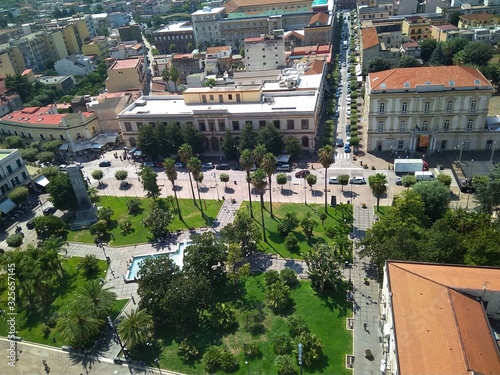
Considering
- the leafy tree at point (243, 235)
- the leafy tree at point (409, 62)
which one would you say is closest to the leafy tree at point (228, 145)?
the leafy tree at point (243, 235)

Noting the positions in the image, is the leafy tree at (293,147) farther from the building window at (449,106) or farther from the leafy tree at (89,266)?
the leafy tree at (89,266)

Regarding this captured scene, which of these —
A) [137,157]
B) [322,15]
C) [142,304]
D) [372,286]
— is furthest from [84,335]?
[322,15]

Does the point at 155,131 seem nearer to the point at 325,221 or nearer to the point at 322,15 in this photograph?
the point at 325,221

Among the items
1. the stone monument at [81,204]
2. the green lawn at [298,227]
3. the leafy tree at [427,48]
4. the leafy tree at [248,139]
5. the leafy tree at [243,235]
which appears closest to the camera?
the leafy tree at [243,235]

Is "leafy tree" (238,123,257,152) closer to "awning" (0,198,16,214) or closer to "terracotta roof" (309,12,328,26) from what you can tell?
"awning" (0,198,16,214)

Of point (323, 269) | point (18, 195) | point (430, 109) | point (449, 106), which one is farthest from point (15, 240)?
point (449, 106)

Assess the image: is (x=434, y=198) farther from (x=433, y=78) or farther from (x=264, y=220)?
(x=433, y=78)

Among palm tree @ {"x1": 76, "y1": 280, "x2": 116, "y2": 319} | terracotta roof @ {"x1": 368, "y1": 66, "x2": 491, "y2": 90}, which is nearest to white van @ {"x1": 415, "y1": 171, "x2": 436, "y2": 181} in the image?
terracotta roof @ {"x1": 368, "y1": 66, "x2": 491, "y2": 90}
